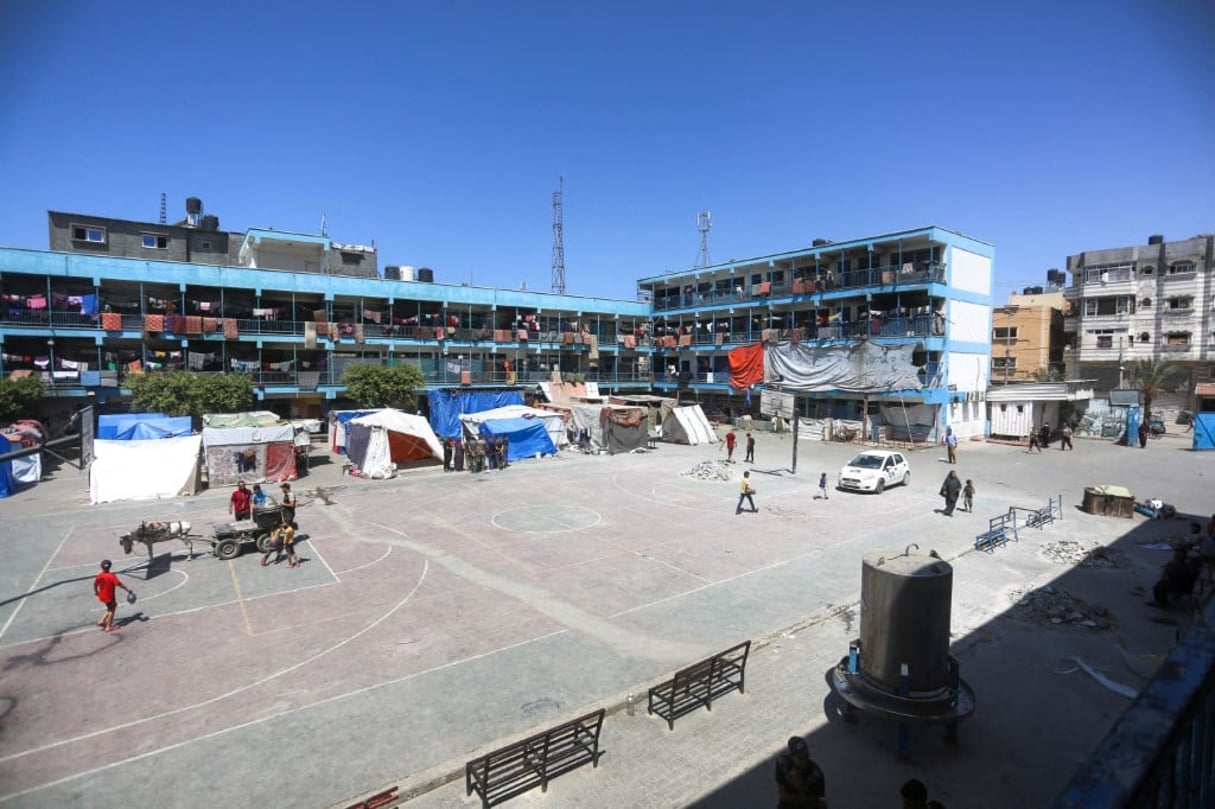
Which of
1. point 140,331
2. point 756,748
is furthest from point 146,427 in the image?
point 756,748

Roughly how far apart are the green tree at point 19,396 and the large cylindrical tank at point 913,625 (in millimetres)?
39388

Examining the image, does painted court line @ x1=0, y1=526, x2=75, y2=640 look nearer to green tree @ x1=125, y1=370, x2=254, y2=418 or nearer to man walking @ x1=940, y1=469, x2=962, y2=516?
green tree @ x1=125, y1=370, x2=254, y2=418

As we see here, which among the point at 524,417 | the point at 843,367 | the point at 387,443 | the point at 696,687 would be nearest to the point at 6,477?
the point at 387,443

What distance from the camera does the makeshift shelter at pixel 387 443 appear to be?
2936cm

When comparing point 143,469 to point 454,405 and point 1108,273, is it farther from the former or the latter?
point 1108,273

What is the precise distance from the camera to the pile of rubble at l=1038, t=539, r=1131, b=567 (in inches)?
657

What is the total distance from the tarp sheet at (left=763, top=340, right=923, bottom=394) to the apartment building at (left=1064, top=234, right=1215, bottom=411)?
82.7 ft

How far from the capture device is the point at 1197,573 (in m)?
13.5

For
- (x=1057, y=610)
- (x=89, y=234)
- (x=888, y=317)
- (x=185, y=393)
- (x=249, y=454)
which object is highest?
(x=89, y=234)

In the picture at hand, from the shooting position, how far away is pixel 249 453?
27.2 meters

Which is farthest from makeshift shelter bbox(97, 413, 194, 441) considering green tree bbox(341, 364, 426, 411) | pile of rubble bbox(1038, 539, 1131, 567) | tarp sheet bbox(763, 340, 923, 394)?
tarp sheet bbox(763, 340, 923, 394)

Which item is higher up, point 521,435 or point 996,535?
point 521,435

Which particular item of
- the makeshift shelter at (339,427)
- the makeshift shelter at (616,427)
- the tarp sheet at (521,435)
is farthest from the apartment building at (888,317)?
the makeshift shelter at (339,427)

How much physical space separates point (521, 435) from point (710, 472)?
10559mm
